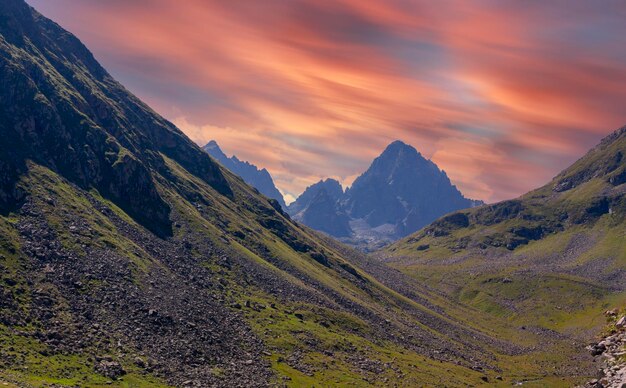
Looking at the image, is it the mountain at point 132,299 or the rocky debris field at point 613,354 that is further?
the mountain at point 132,299

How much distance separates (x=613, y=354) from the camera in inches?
845

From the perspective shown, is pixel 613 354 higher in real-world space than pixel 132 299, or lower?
higher

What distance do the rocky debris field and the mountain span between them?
→ 7668 cm

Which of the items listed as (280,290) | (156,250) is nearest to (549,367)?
(280,290)

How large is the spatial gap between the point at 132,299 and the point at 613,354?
110350mm

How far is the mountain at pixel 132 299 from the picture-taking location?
3583 inches

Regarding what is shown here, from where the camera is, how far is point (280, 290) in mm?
180000

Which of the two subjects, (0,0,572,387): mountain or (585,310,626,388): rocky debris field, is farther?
(0,0,572,387): mountain

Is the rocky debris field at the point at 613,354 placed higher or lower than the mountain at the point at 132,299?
higher

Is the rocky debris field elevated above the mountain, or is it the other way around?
the rocky debris field

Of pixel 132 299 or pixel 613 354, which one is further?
pixel 132 299

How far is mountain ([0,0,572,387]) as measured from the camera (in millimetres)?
91000

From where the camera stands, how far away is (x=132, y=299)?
373ft

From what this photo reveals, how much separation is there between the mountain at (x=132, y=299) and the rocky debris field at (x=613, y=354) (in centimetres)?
7668
